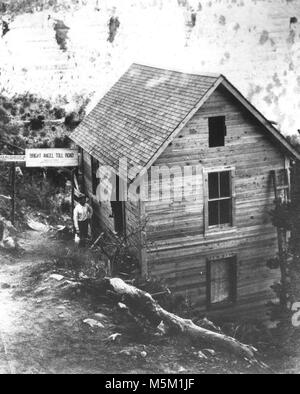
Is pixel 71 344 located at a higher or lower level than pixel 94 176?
lower

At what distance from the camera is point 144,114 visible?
14969 mm

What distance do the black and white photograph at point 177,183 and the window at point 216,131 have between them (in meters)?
0.03

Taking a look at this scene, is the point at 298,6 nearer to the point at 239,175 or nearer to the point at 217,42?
the point at 217,42

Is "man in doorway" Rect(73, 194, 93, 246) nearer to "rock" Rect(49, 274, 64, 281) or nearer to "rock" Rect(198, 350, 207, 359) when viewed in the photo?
"rock" Rect(49, 274, 64, 281)

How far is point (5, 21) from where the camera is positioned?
14391 mm

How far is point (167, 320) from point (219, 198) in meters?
4.05

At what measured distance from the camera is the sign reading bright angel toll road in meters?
14.2

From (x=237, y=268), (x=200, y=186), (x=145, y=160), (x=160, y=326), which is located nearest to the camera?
(x=160, y=326)

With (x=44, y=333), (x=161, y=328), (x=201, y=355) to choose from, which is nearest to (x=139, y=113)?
(x=161, y=328)

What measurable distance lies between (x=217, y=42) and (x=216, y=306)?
7057 mm

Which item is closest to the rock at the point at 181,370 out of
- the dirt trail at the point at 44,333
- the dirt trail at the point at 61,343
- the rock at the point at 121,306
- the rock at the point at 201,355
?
the dirt trail at the point at 61,343

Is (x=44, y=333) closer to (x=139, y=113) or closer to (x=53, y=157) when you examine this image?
(x=53, y=157)

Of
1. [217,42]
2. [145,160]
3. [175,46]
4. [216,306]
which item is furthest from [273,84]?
[216,306]

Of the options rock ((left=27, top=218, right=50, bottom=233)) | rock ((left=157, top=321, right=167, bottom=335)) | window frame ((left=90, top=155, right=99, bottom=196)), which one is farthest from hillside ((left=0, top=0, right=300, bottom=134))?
rock ((left=157, top=321, right=167, bottom=335))
